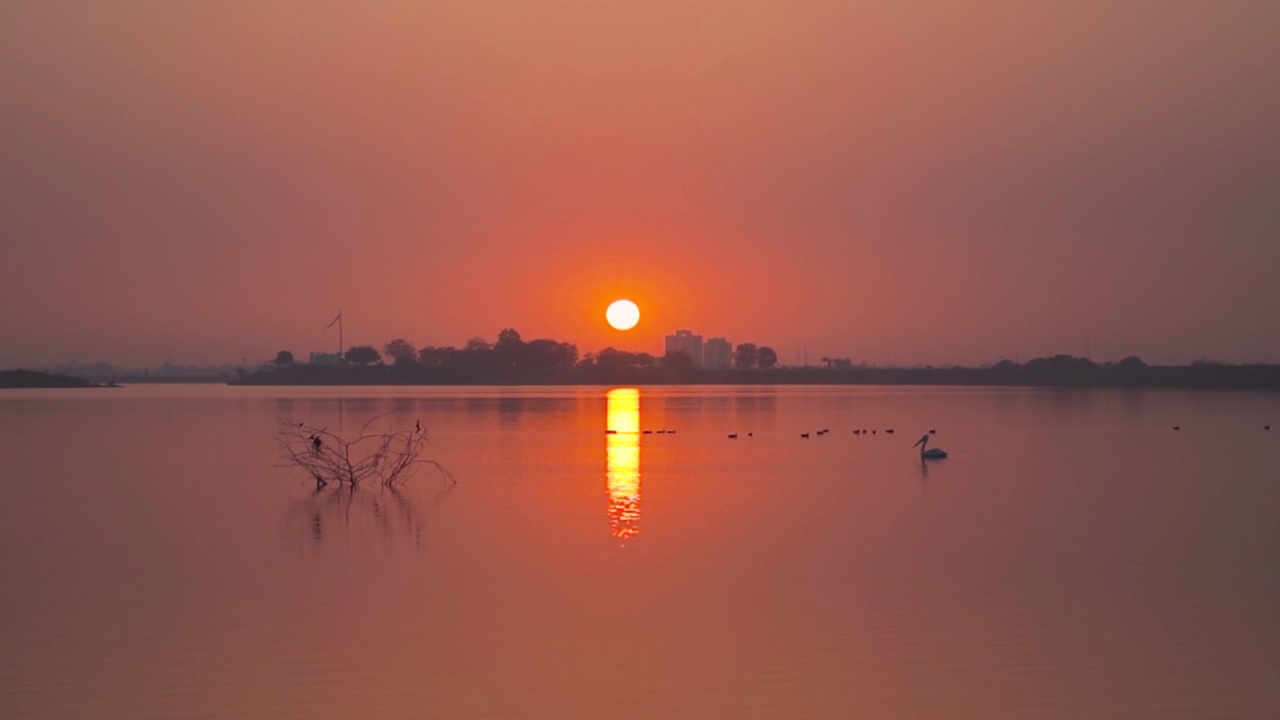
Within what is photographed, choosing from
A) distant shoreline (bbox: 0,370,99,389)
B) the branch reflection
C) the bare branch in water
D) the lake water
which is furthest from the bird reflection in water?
distant shoreline (bbox: 0,370,99,389)

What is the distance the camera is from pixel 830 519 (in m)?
19.2

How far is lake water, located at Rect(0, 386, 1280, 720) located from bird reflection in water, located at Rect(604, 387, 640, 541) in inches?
6.6

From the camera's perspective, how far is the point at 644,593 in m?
12.8

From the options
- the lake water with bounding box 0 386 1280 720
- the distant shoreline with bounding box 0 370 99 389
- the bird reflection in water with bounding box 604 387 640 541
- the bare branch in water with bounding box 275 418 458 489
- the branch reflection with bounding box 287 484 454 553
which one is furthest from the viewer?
the distant shoreline with bounding box 0 370 99 389

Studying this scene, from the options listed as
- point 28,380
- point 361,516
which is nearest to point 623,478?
point 361,516

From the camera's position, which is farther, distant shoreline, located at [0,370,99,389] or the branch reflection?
distant shoreline, located at [0,370,99,389]

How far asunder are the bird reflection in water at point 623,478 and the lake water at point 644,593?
6.6 inches

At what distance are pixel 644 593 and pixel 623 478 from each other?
13311 millimetres

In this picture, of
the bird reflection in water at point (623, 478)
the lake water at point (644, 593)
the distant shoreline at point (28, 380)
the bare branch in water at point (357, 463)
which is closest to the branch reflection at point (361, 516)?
the lake water at point (644, 593)

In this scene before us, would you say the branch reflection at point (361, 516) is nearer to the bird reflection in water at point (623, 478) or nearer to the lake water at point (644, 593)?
the lake water at point (644, 593)

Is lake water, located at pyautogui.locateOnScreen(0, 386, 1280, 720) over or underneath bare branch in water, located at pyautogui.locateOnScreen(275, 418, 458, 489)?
underneath

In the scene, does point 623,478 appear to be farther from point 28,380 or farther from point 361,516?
point 28,380

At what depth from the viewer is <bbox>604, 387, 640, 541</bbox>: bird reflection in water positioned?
1842cm

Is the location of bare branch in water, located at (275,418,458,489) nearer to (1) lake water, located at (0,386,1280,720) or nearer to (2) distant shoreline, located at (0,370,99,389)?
(1) lake water, located at (0,386,1280,720)
